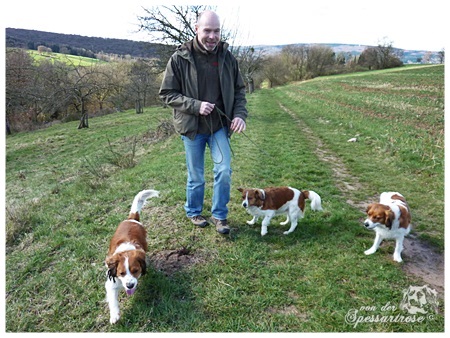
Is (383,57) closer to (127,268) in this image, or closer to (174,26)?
(174,26)

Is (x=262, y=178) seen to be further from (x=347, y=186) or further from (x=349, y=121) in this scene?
(x=349, y=121)

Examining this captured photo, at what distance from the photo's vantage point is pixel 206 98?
4336mm

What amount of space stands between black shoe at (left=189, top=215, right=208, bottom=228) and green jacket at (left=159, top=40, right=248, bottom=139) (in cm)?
147

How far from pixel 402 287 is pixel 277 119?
50.4 feet

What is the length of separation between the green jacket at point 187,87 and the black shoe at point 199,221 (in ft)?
4.83

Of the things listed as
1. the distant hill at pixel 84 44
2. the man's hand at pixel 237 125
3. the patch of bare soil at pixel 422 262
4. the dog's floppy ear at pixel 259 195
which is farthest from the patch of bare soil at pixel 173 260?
the distant hill at pixel 84 44

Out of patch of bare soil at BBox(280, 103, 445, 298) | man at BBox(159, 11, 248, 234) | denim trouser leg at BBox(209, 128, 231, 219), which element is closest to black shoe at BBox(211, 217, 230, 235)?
man at BBox(159, 11, 248, 234)

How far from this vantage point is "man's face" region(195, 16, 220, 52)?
3.86 m

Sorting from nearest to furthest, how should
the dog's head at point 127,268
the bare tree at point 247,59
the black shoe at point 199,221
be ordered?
the dog's head at point 127,268, the black shoe at point 199,221, the bare tree at point 247,59

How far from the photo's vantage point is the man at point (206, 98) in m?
4.08

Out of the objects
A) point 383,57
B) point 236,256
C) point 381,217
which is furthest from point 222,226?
point 383,57

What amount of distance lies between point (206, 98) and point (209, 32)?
889 mm

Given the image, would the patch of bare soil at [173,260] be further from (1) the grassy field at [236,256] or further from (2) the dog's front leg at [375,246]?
(2) the dog's front leg at [375,246]

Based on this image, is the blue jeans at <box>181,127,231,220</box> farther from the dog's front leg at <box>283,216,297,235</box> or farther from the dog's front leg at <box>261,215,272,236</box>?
the dog's front leg at <box>283,216,297,235</box>
